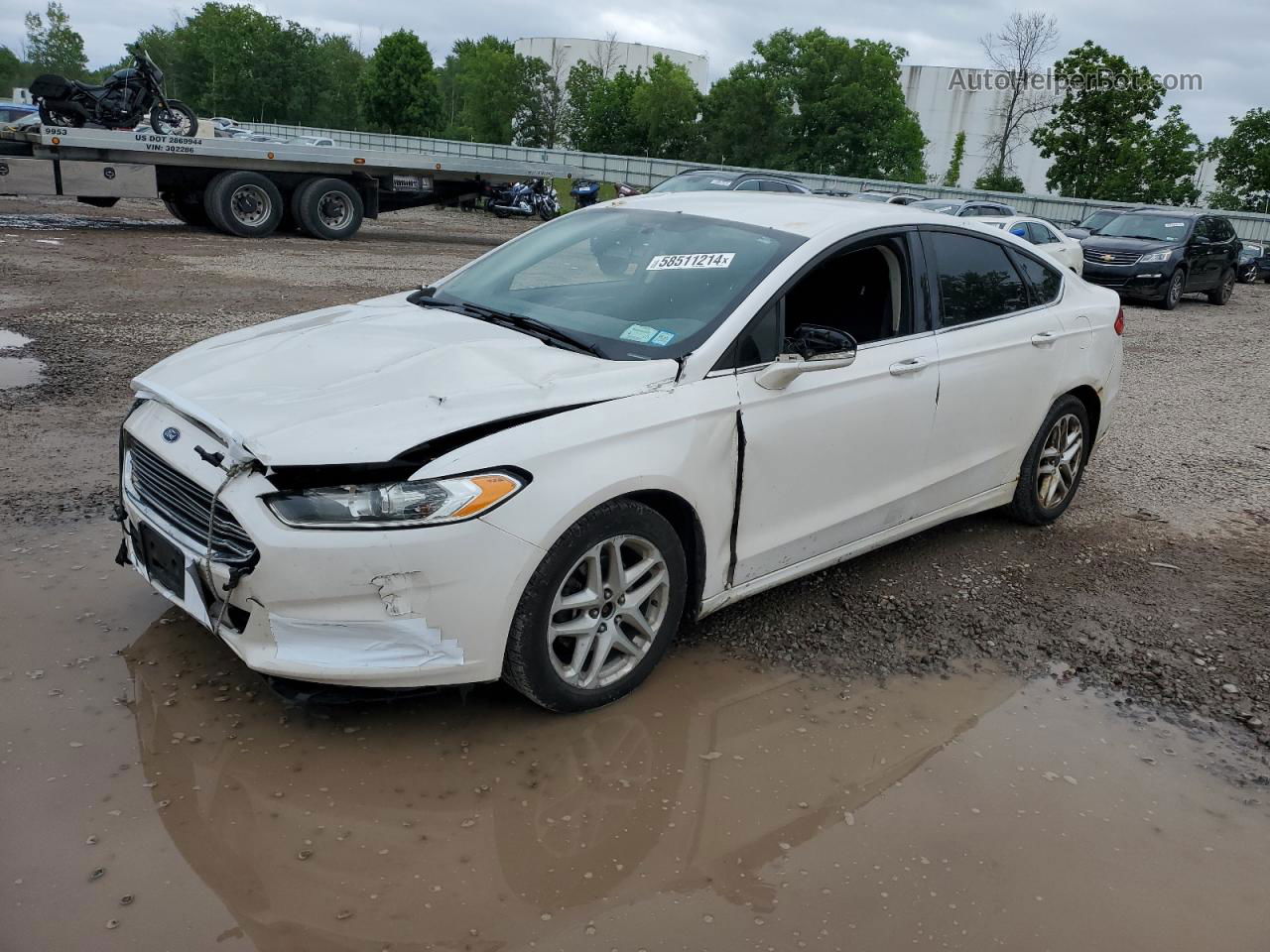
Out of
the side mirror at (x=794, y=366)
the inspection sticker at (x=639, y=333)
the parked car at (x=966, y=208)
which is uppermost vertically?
the parked car at (x=966, y=208)

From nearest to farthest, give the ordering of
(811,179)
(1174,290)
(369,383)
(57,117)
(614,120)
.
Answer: (369,383), (57,117), (1174,290), (811,179), (614,120)

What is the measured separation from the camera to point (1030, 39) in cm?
4750

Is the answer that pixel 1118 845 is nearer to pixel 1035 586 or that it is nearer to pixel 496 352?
pixel 1035 586

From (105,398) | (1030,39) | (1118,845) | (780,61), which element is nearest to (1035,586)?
(1118,845)

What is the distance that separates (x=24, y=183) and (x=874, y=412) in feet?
51.6

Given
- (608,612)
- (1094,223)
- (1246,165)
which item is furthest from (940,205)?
(1246,165)

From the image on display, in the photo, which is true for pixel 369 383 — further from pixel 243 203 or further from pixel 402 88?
pixel 402 88

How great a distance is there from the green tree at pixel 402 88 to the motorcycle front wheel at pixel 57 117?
5114cm

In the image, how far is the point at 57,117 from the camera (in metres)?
16.3

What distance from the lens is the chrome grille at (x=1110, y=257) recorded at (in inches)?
663

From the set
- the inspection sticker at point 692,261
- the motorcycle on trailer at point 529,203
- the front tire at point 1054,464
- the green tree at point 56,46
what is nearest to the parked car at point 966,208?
the motorcycle on trailer at point 529,203

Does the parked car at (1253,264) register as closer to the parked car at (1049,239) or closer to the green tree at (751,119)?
the parked car at (1049,239)

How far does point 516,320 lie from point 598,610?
122cm

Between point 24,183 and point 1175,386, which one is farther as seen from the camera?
point 24,183
